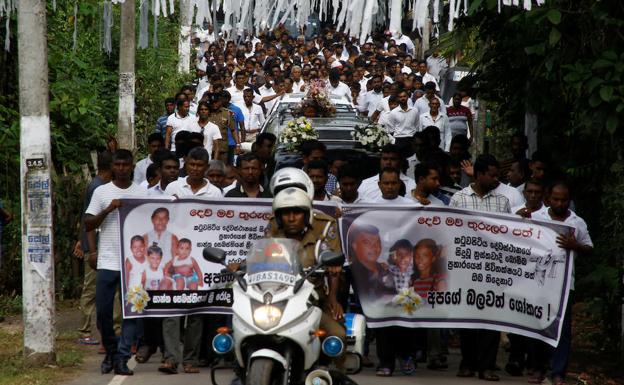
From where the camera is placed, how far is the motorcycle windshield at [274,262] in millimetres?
8273

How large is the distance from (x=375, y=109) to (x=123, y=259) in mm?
17312

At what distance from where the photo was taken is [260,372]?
7.89 m

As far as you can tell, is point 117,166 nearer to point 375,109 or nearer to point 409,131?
point 409,131

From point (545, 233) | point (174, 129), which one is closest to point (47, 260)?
point (545, 233)

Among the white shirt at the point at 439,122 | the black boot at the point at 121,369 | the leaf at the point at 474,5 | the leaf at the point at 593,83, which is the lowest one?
the black boot at the point at 121,369

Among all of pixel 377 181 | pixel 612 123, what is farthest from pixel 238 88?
pixel 612 123

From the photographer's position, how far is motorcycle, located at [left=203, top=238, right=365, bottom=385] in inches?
317

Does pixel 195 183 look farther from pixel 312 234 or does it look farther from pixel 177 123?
pixel 177 123

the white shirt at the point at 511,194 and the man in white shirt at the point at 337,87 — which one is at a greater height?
the man in white shirt at the point at 337,87

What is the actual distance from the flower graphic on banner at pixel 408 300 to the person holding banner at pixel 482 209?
558 mm

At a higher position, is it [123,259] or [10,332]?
[123,259]

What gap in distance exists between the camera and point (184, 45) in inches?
1340

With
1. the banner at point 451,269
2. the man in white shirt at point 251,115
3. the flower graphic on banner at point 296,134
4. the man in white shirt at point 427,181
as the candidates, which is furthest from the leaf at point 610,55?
the man in white shirt at point 251,115

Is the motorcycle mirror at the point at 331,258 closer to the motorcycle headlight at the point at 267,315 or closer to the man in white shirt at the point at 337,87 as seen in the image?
the motorcycle headlight at the point at 267,315
